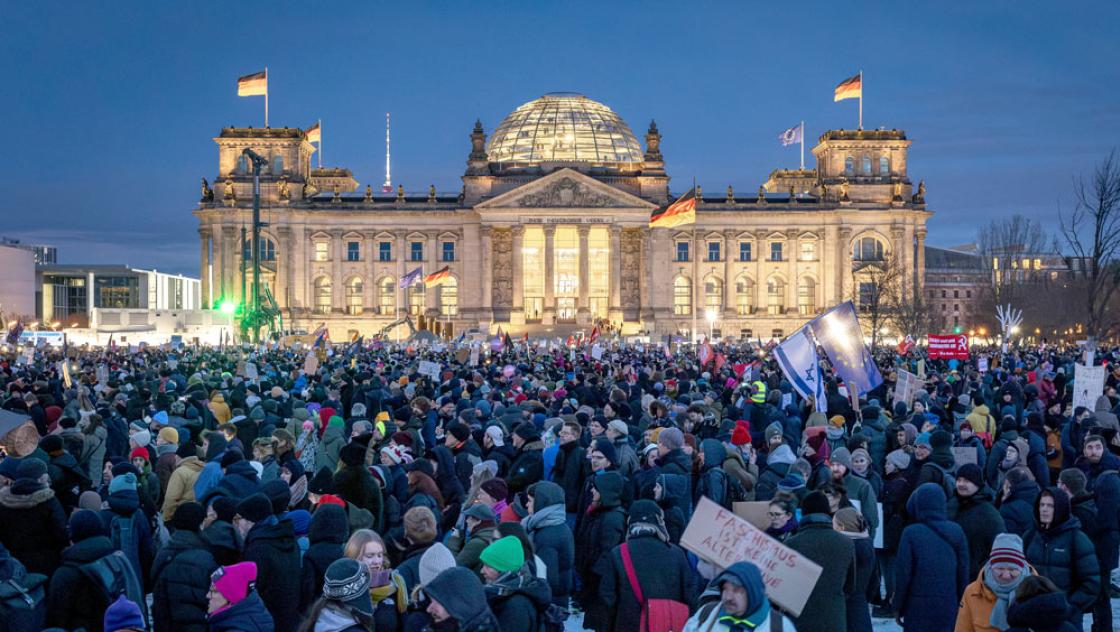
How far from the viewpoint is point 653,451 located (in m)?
11.4

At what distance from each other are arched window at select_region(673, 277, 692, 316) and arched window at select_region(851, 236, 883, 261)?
1231 cm

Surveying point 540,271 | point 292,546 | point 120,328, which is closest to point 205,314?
point 120,328

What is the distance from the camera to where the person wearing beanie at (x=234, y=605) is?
689 cm

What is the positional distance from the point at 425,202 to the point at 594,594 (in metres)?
81.6

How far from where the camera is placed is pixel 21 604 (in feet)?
25.0

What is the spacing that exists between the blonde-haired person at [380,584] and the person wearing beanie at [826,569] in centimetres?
261

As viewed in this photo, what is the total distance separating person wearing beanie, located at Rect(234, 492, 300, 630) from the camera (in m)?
8.17

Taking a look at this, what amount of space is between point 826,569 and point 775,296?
83.9 metres

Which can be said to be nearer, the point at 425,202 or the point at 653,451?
the point at 653,451

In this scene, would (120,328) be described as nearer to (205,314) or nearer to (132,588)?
(205,314)

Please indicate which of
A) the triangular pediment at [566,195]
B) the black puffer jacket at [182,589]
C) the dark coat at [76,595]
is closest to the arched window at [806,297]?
the triangular pediment at [566,195]

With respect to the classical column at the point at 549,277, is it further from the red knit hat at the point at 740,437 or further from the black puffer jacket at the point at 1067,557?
the black puffer jacket at the point at 1067,557

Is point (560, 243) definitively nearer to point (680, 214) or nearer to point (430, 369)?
point (680, 214)

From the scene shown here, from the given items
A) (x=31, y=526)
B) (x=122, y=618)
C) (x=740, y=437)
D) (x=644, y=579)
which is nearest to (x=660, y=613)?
(x=644, y=579)
